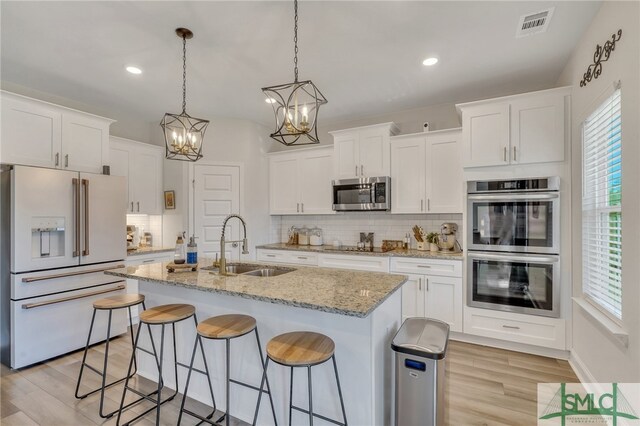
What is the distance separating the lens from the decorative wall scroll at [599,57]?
194 cm

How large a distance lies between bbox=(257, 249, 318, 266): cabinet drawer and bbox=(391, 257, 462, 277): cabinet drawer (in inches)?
44.6

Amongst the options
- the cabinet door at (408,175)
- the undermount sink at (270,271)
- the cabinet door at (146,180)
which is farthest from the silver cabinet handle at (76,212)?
the cabinet door at (408,175)

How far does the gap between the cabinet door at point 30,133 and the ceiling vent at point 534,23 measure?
4.34 metres

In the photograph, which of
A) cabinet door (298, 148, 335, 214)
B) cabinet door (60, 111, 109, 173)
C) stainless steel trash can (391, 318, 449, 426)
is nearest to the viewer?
stainless steel trash can (391, 318, 449, 426)

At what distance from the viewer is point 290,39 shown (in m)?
2.53

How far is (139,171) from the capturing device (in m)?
4.26

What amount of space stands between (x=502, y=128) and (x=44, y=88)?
497 centimetres

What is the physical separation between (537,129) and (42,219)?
4.78 metres

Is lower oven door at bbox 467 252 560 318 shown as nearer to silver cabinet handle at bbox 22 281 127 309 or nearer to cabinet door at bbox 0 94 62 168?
silver cabinet handle at bbox 22 281 127 309

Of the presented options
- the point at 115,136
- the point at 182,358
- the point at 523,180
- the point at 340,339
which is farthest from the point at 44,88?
the point at 523,180

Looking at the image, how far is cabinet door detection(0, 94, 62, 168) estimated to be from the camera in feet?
9.32

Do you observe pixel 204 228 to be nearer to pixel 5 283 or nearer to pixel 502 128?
pixel 5 283

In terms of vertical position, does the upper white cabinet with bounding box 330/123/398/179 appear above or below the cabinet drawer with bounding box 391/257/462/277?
above

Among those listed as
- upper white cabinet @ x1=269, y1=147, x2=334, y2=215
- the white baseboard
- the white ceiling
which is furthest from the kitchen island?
upper white cabinet @ x1=269, y1=147, x2=334, y2=215
